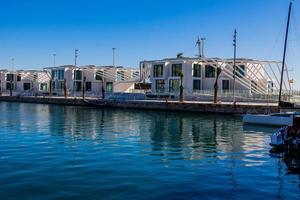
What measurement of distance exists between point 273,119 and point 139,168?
26.5 metres

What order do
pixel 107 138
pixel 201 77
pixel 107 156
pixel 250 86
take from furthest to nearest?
pixel 201 77 → pixel 250 86 → pixel 107 138 → pixel 107 156

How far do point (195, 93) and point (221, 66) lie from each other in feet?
27.3

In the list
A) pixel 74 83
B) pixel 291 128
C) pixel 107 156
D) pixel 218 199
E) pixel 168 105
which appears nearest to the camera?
pixel 218 199

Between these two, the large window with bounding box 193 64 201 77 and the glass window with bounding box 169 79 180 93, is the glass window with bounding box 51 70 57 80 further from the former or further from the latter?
the large window with bounding box 193 64 201 77

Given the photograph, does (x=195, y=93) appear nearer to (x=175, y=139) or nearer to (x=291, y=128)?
(x=175, y=139)

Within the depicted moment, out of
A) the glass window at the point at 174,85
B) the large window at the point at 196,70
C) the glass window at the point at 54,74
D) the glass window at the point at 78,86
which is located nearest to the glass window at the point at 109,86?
the glass window at the point at 78,86

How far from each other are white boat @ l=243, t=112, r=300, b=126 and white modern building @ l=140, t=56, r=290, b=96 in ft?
104

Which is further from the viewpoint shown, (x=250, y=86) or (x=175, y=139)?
(x=250, y=86)

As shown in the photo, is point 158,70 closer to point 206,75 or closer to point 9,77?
point 206,75

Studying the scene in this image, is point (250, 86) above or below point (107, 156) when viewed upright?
above

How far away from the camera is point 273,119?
1641 inches

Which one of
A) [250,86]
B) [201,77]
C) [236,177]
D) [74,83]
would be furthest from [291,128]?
[74,83]

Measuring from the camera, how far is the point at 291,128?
24.0 m

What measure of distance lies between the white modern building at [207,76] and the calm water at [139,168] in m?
48.8
